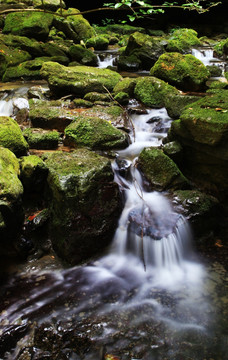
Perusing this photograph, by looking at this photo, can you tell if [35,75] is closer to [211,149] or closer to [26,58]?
[26,58]

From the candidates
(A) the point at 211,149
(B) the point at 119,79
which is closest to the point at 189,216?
(A) the point at 211,149

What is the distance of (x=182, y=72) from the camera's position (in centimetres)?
695

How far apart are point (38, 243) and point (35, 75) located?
7.38 meters

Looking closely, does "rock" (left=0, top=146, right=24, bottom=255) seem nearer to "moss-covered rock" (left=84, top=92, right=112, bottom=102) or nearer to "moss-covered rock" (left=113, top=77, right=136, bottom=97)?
"moss-covered rock" (left=84, top=92, right=112, bottom=102)

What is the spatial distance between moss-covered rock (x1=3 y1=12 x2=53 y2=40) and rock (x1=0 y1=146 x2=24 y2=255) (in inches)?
428

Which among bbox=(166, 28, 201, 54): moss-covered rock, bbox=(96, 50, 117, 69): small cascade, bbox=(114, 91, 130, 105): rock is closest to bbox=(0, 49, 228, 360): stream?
bbox=(114, 91, 130, 105): rock

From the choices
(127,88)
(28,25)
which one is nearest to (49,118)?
(127,88)

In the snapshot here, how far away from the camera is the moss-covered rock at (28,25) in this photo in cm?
1182

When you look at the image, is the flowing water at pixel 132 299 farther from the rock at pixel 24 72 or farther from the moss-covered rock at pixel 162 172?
the rock at pixel 24 72

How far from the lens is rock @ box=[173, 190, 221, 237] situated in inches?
153

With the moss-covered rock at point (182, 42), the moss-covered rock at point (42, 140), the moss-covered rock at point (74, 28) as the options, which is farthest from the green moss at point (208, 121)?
the moss-covered rock at point (74, 28)

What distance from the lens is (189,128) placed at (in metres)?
4.29

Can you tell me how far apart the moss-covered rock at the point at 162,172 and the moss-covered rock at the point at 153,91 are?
2488mm

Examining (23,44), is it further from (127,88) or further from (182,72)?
(182,72)
